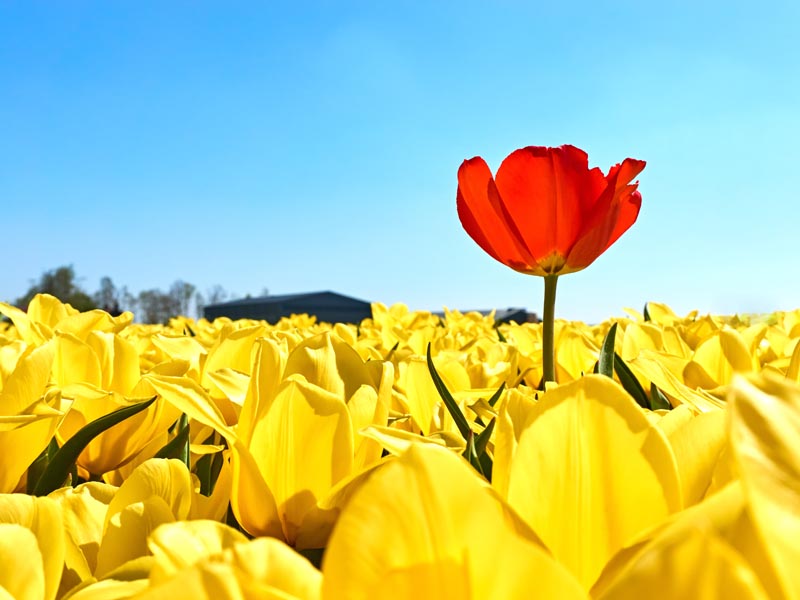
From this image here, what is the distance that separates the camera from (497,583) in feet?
1.25

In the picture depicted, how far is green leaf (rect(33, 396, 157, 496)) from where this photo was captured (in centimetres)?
93

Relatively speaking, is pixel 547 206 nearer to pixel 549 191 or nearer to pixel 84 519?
pixel 549 191

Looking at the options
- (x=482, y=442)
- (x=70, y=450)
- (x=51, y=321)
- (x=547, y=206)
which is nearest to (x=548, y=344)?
(x=547, y=206)

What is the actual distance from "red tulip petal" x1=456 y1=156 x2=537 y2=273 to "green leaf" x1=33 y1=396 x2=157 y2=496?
2.44 ft

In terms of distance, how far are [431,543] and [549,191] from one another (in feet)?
3.44

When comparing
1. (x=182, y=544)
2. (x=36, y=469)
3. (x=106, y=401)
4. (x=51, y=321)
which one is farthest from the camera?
(x=51, y=321)

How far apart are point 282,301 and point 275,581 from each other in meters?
54.3

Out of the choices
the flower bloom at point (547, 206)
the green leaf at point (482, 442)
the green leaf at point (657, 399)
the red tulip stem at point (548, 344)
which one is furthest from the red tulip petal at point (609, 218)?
the green leaf at point (482, 442)

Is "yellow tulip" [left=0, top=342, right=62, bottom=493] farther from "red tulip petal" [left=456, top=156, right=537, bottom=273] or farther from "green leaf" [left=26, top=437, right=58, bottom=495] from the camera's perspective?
"red tulip petal" [left=456, top=156, right=537, bottom=273]

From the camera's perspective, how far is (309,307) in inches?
2133

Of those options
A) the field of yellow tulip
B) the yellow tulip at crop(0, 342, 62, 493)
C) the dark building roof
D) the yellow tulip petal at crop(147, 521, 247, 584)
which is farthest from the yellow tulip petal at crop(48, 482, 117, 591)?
the dark building roof

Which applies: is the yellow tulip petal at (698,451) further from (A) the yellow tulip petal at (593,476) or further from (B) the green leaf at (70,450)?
(B) the green leaf at (70,450)

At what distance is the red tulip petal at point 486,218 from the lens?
1.40 m

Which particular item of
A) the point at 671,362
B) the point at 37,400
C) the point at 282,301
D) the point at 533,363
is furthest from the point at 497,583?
the point at 282,301
